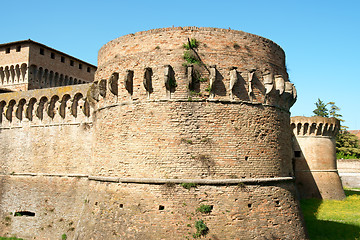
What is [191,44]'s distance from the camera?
10672 mm

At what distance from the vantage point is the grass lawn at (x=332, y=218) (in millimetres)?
13203

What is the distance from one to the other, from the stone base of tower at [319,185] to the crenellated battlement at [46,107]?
15.6 m

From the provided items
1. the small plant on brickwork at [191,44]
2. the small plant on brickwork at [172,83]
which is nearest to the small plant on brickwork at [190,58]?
the small plant on brickwork at [191,44]

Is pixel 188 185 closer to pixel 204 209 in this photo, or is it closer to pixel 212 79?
pixel 204 209

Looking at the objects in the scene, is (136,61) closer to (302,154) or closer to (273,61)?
(273,61)

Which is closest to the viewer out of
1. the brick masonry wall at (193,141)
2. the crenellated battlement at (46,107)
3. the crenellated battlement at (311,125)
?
the brick masonry wall at (193,141)

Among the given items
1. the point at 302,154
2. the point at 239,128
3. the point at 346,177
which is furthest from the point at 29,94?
the point at 346,177

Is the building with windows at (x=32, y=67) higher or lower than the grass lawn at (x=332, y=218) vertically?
higher

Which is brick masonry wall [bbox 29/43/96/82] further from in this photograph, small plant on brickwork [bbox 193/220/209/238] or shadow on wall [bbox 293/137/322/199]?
small plant on brickwork [bbox 193/220/209/238]

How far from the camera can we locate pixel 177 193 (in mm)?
9711

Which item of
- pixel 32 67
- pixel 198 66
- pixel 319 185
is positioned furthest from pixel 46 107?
pixel 319 185

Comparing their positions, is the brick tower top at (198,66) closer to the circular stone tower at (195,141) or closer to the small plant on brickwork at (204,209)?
the circular stone tower at (195,141)

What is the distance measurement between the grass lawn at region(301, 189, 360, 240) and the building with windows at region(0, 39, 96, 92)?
20.4 metres

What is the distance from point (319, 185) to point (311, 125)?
4.24m
